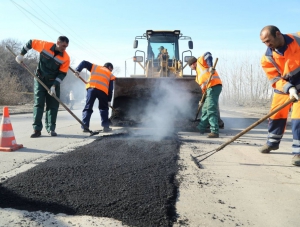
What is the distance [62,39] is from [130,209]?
A: 13.1 ft

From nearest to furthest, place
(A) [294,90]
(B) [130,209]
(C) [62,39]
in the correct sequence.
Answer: (B) [130,209], (A) [294,90], (C) [62,39]

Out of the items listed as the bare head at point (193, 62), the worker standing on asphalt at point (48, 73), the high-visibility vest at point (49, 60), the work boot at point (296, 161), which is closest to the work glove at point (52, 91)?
the worker standing on asphalt at point (48, 73)

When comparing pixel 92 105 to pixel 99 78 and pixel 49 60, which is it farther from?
pixel 49 60

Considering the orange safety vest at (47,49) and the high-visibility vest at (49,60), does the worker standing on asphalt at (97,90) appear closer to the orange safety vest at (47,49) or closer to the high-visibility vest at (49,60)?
the high-visibility vest at (49,60)

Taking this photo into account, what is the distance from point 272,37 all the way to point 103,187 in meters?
2.55

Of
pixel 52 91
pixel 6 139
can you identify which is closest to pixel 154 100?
pixel 52 91

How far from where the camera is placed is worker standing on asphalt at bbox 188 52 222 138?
519 cm

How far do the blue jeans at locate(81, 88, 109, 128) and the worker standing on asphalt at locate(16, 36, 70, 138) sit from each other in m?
0.66

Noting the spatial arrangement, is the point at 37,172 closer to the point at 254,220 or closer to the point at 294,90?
the point at 254,220

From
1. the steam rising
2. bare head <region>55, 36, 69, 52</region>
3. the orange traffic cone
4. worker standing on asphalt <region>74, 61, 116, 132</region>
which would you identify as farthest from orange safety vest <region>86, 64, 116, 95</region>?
the orange traffic cone

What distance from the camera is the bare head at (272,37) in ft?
10.4

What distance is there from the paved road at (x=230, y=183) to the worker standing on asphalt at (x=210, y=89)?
0.86 metres

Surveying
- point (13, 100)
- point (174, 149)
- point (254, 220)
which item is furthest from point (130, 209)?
point (13, 100)

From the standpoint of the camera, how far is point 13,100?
18750mm
